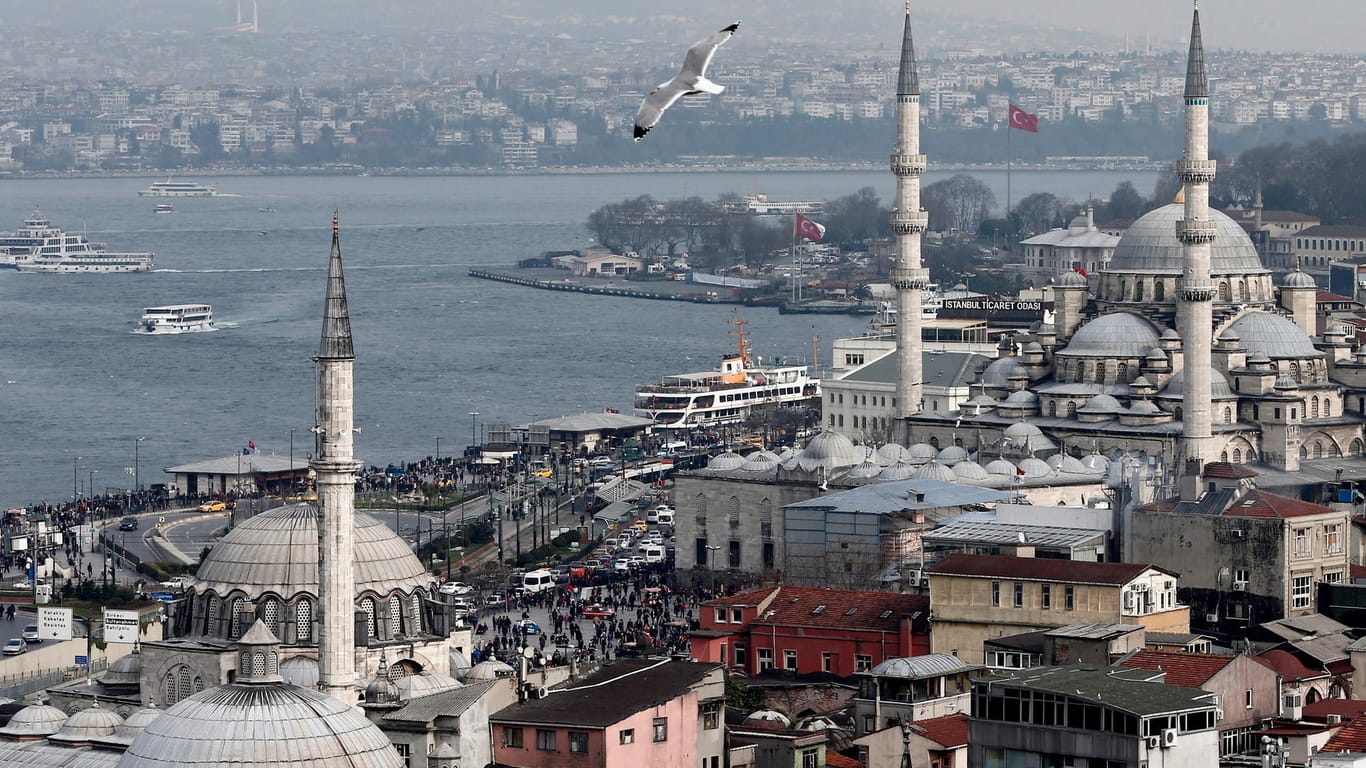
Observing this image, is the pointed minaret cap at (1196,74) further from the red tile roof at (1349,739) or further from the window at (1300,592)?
the red tile roof at (1349,739)

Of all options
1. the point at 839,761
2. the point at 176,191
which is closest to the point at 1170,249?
the point at 839,761

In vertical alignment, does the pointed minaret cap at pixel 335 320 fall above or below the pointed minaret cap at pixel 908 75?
below

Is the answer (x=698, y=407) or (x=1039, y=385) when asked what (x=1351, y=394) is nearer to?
(x=1039, y=385)

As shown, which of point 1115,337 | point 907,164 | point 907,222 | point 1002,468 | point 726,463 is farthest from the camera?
point 907,164

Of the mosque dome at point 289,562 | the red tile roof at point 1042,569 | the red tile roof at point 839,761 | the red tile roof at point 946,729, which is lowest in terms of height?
the red tile roof at point 839,761

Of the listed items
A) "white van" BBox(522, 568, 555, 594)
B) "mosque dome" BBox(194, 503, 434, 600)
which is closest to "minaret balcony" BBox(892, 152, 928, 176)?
"white van" BBox(522, 568, 555, 594)

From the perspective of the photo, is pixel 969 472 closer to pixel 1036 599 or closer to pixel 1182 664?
pixel 1036 599

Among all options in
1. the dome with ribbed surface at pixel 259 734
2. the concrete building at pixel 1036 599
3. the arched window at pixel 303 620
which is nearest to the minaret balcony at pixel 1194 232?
the concrete building at pixel 1036 599
